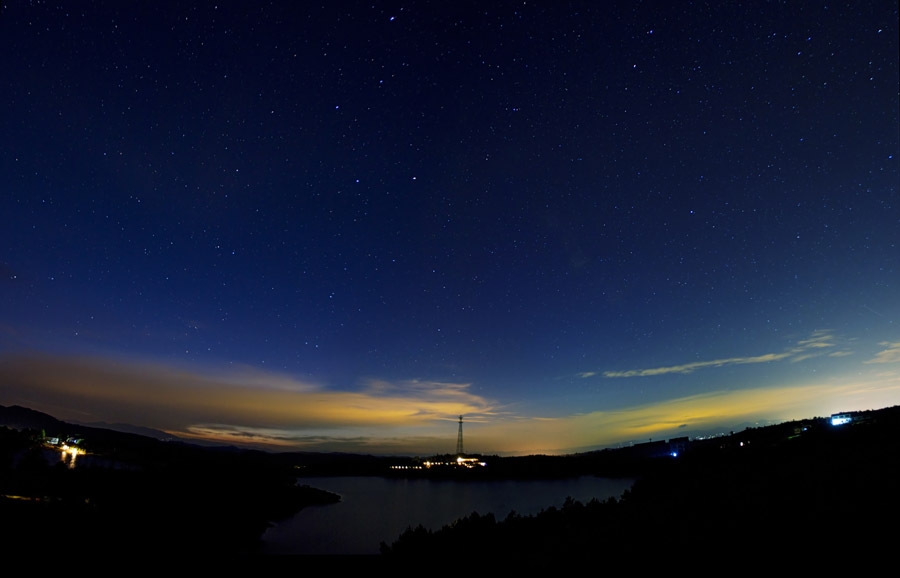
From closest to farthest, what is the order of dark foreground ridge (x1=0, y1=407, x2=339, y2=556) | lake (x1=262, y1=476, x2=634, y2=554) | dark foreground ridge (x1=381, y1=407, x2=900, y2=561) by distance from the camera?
dark foreground ridge (x1=381, y1=407, x2=900, y2=561)
dark foreground ridge (x1=0, y1=407, x2=339, y2=556)
lake (x1=262, y1=476, x2=634, y2=554)

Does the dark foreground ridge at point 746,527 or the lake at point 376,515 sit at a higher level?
the dark foreground ridge at point 746,527

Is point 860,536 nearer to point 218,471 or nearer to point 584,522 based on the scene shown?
point 584,522

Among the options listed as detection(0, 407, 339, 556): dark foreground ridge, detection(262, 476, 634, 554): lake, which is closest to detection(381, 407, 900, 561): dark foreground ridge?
detection(0, 407, 339, 556): dark foreground ridge

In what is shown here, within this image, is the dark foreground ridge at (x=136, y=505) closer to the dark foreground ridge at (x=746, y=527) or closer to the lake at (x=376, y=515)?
the lake at (x=376, y=515)

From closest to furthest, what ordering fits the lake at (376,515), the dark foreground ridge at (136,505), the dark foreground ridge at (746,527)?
the dark foreground ridge at (746,527) → the dark foreground ridge at (136,505) → the lake at (376,515)

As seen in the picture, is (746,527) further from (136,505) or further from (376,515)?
(376,515)

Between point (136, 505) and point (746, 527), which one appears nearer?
point (746, 527)

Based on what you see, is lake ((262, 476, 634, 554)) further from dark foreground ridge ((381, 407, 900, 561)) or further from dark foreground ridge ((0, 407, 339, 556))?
dark foreground ridge ((381, 407, 900, 561))

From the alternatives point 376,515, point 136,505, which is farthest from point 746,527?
point 376,515

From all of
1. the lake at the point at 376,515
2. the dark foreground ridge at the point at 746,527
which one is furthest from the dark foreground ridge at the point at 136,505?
the dark foreground ridge at the point at 746,527

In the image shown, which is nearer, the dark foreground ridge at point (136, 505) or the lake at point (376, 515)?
the dark foreground ridge at point (136, 505)

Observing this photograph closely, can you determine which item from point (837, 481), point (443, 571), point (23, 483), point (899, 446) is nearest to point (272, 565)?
point (443, 571)

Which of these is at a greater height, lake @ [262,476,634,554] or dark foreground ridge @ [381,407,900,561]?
dark foreground ridge @ [381,407,900,561]

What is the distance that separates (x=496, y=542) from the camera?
615 inches
